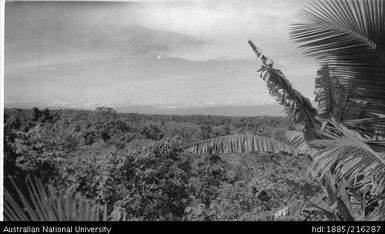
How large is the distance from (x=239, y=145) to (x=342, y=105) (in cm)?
121

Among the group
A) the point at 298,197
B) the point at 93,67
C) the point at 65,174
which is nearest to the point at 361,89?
the point at 298,197

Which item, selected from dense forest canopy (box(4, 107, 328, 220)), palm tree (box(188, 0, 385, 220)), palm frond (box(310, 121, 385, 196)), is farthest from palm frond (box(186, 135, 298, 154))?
palm frond (box(310, 121, 385, 196))

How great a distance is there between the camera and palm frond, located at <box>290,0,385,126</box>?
4.29 m

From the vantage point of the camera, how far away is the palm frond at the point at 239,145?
5.37 meters

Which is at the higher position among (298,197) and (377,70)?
(377,70)

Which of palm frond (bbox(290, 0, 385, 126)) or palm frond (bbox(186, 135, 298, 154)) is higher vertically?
palm frond (bbox(290, 0, 385, 126))

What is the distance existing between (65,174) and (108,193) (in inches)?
22.5

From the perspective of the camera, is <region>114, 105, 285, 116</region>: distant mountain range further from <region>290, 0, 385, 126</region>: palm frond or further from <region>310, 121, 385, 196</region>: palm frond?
<region>310, 121, 385, 196</region>: palm frond

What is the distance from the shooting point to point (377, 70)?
4359 mm

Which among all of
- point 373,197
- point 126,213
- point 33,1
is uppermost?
point 33,1

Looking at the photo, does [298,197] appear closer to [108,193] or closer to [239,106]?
[239,106]
